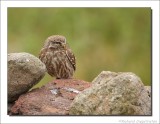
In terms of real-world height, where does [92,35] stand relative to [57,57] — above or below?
above

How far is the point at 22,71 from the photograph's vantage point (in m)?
13.8

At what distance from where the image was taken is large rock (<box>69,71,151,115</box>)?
1326 cm

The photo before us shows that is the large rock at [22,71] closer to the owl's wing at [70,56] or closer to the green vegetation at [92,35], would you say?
the owl's wing at [70,56]

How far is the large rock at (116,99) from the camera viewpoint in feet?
43.5

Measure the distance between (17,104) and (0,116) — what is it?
437mm

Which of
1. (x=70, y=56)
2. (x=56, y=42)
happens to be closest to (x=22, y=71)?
(x=56, y=42)

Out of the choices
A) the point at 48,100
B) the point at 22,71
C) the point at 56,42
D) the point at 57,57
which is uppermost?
the point at 56,42

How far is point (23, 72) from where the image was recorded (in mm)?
13805

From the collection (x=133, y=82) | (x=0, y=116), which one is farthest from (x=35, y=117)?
(x=133, y=82)

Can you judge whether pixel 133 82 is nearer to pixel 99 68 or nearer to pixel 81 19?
pixel 99 68

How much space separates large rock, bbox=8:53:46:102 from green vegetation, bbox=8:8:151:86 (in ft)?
11.8

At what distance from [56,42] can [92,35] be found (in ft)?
13.0

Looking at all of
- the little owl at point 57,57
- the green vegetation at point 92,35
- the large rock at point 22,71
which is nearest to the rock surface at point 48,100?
the large rock at point 22,71

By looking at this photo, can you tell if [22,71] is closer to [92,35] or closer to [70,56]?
[70,56]
